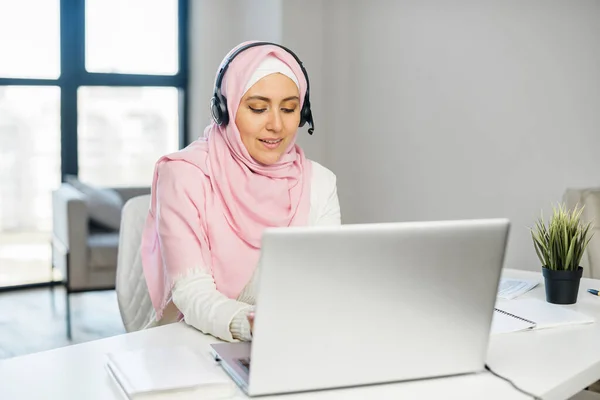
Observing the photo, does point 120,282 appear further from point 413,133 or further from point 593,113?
point 413,133

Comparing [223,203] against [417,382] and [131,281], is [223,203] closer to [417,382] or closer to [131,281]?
[131,281]

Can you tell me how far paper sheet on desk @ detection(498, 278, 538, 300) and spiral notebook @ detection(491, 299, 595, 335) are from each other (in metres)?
0.05

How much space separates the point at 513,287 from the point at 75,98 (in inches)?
153

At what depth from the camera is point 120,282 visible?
1979mm

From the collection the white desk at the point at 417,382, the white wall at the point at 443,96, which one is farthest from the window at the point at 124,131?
the white desk at the point at 417,382

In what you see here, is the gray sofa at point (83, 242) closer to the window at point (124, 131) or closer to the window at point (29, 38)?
the window at point (124, 131)

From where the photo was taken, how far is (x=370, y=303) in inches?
47.6

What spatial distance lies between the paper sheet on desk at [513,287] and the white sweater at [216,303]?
17.4 inches

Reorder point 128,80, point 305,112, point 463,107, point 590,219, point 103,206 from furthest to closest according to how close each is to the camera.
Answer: point 128,80 < point 103,206 < point 463,107 < point 590,219 < point 305,112

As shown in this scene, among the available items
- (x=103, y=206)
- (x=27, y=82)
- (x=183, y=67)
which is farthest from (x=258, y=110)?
(x=183, y=67)

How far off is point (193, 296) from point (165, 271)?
0.22m

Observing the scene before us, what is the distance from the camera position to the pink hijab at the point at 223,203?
186 centimetres

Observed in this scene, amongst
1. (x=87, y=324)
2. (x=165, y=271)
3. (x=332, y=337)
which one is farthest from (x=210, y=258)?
(x=87, y=324)

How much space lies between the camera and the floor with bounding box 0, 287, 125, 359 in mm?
3982
